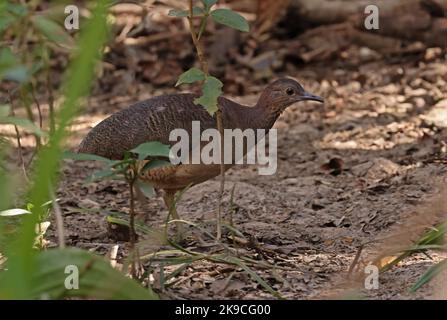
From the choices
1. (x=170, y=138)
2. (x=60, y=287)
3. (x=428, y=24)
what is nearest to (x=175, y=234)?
(x=170, y=138)

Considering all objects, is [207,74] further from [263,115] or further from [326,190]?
[326,190]

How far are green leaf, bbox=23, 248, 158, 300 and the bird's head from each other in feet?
8.50

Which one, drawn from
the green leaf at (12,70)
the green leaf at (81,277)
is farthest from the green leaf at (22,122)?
the green leaf at (81,277)

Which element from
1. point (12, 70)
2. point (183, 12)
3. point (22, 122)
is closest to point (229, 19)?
point (183, 12)

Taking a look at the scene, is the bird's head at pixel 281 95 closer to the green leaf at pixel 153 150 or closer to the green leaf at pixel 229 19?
the green leaf at pixel 229 19

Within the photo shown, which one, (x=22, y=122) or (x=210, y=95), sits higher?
(x=210, y=95)

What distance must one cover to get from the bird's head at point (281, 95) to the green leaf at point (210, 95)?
1263 mm

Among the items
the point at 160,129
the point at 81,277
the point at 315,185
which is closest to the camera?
the point at 81,277

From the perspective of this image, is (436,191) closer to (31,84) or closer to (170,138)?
(170,138)

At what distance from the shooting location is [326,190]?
6113mm

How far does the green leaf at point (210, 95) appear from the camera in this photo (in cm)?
436

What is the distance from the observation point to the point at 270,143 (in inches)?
288

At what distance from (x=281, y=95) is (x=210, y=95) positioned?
54.3 inches
